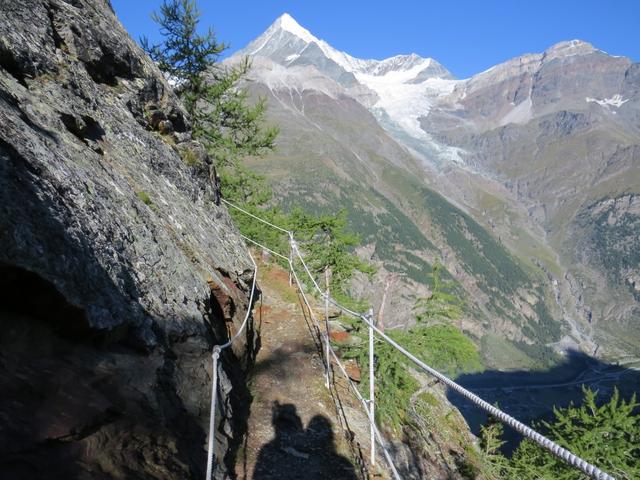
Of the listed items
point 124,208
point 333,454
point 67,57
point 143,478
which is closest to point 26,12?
point 67,57

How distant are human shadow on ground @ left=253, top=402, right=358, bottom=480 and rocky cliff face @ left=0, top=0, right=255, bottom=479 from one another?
45.0 inches

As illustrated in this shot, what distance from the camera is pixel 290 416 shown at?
12.5 meters

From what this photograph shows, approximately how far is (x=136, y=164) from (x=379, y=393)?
375 inches

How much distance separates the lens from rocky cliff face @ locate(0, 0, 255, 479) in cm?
482

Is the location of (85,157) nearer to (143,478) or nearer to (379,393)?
(143,478)

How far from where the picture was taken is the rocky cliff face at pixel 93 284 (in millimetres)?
4820

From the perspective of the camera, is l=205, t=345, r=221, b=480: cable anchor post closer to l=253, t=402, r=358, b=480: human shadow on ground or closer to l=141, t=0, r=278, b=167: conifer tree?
l=253, t=402, r=358, b=480: human shadow on ground

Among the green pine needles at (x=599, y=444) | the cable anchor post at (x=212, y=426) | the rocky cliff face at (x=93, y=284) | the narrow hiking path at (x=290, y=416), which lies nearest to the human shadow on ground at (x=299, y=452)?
the narrow hiking path at (x=290, y=416)

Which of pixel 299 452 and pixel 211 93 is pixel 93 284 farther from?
pixel 211 93

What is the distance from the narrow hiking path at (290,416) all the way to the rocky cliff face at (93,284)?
933mm

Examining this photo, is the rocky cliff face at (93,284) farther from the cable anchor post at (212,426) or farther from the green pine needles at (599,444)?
the green pine needles at (599,444)

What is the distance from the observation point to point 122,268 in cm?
752

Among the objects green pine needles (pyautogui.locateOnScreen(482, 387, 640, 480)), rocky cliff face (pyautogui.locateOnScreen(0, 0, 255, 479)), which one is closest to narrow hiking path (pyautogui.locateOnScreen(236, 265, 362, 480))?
rocky cliff face (pyautogui.locateOnScreen(0, 0, 255, 479))

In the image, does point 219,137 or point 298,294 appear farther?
point 219,137
